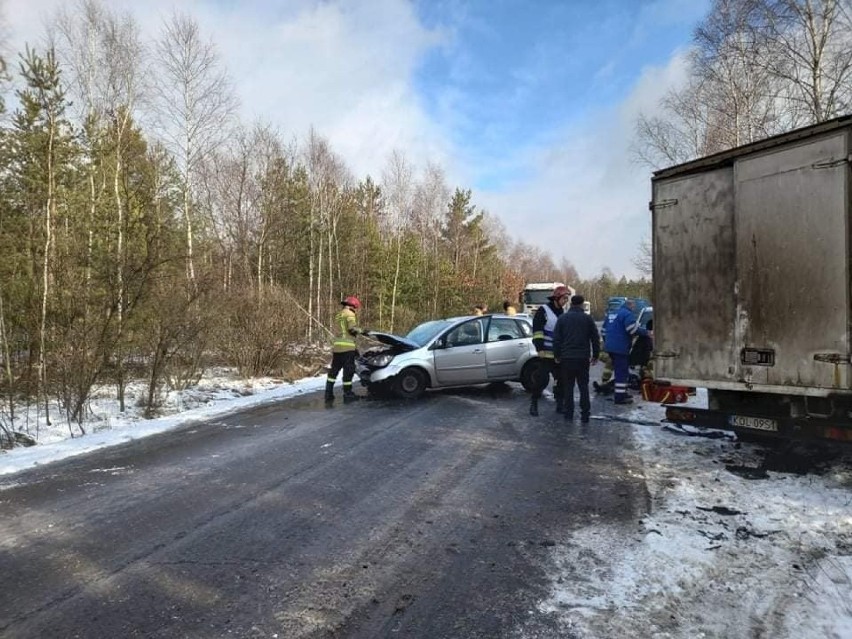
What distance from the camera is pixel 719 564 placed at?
11.9 feet

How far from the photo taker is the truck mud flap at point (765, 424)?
500 cm

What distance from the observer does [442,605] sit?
3.18 metres

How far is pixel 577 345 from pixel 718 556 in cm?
459

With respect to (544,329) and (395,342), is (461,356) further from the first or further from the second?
(544,329)

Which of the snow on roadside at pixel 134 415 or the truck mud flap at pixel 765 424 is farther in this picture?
the snow on roadside at pixel 134 415

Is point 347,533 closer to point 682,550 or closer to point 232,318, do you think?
point 682,550

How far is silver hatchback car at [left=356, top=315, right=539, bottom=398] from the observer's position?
10656 mm

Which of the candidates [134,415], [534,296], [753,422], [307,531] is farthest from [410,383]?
[534,296]

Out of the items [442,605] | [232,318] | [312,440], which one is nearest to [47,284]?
[232,318]

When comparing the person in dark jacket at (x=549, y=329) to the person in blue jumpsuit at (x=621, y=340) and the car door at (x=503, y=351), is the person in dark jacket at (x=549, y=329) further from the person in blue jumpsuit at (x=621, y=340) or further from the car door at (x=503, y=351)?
the car door at (x=503, y=351)

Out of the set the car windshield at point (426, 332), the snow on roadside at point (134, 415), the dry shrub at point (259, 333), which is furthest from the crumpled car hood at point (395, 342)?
the dry shrub at point (259, 333)

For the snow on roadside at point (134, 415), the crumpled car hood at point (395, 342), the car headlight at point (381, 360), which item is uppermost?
the crumpled car hood at point (395, 342)

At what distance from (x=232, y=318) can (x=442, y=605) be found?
12145 millimetres

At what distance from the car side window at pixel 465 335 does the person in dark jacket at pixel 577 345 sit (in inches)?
110
